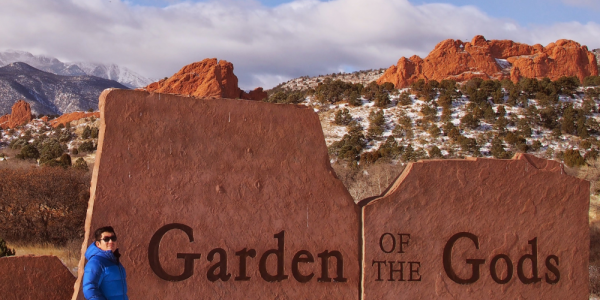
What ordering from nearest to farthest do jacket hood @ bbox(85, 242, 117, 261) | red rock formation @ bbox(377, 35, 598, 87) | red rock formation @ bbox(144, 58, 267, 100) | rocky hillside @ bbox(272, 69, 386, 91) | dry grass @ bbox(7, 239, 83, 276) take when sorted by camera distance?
jacket hood @ bbox(85, 242, 117, 261) → dry grass @ bbox(7, 239, 83, 276) → red rock formation @ bbox(144, 58, 267, 100) → red rock formation @ bbox(377, 35, 598, 87) → rocky hillside @ bbox(272, 69, 386, 91)

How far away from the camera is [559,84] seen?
3469cm

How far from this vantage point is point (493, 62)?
2023 inches

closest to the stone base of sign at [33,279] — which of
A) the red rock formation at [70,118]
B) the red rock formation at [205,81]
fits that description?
the red rock formation at [205,81]

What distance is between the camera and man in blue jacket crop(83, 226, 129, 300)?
3.89m

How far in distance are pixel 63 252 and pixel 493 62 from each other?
46.7 m

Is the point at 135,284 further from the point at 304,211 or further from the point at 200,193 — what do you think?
the point at 304,211

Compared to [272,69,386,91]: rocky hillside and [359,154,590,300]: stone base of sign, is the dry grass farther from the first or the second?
[272,69,386,91]: rocky hillside

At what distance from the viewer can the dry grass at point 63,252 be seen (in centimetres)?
1119

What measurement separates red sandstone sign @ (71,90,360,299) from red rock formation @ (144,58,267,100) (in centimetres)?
3604

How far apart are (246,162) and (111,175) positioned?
4.28 feet

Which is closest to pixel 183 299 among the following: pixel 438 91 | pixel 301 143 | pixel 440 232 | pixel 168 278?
pixel 168 278

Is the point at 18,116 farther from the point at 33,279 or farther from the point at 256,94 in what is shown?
the point at 33,279

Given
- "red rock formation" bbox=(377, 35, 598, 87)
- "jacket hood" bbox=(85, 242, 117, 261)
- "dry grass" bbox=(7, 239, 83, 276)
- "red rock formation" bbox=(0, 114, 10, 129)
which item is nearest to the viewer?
"jacket hood" bbox=(85, 242, 117, 261)

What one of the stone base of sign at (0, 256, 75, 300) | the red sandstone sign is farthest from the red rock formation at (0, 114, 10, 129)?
the red sandstone sign
